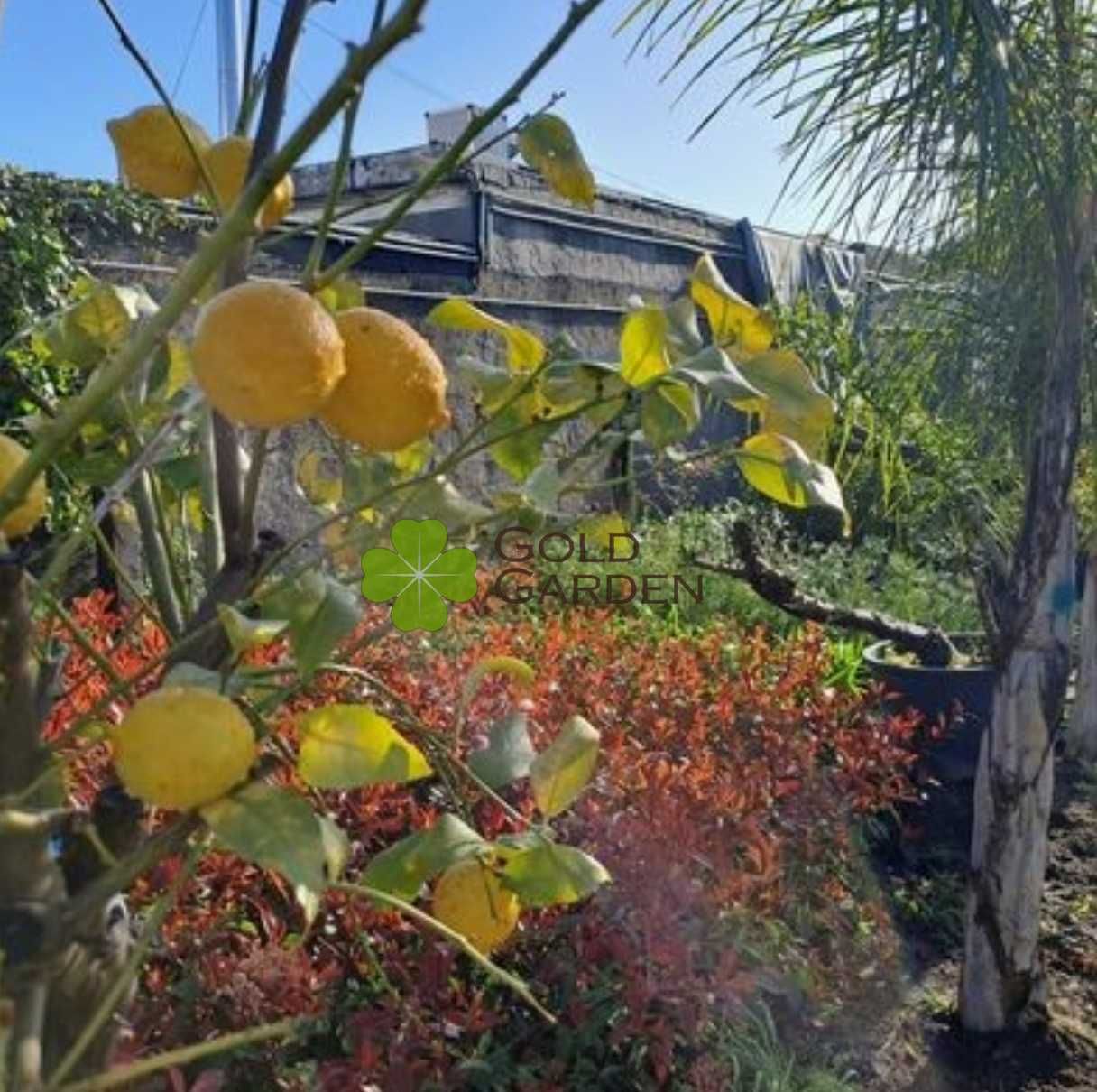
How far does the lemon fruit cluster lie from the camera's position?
21.1 inches

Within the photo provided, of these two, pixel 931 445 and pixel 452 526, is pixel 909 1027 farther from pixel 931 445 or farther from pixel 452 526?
pixel 452 526

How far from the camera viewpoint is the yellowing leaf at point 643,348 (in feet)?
2.40

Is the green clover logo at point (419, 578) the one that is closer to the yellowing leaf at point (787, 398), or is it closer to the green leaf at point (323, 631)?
the green leaf at point (323, 631)

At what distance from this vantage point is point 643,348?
74 cm

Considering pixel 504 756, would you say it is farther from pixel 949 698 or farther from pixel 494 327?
pixel 949 698

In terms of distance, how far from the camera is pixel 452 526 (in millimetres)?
766

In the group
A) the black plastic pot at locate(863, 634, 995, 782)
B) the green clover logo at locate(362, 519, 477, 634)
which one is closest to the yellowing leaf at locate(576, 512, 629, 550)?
the green clover logo at locate(362, 519, 477, 634)

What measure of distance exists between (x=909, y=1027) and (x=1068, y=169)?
5.21 ft

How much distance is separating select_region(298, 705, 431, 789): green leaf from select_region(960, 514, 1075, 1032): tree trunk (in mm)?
2094

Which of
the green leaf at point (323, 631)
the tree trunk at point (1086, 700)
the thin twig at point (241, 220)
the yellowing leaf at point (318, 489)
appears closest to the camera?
the thin twig at point (241, 220)

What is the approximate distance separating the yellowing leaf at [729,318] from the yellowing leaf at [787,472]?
74 mm

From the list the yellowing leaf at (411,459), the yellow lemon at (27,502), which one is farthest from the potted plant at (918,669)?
the yellow lemon at (27,502)

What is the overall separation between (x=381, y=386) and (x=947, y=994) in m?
2.59

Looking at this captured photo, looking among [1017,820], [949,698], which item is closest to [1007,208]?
[1017,820]
